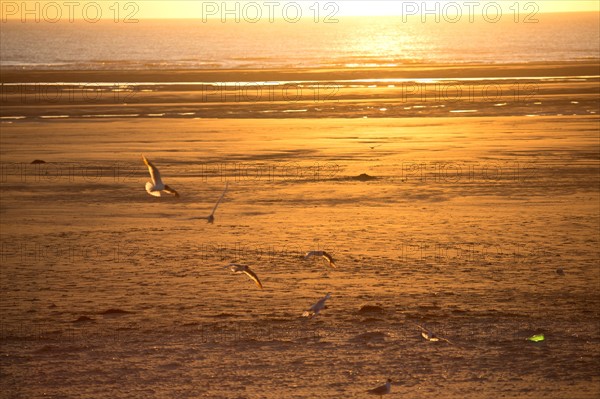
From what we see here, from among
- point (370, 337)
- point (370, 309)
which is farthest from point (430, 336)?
point (370, 309)

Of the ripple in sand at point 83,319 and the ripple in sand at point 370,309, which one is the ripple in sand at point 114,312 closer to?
the ripple in sand at point 83,319

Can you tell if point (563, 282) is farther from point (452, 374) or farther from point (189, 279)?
point (189, 279)

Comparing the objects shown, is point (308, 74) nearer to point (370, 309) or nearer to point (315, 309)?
point (370, 309)

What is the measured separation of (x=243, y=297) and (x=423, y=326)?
7.53 ft

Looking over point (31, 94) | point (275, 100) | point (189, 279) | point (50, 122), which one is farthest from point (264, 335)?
point (31, 94)

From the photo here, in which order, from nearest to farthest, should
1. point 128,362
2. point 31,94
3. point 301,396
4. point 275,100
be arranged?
point 301,396, point 128,362, point 275,100, point 31,94

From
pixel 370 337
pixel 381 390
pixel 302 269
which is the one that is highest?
pixel 302 269

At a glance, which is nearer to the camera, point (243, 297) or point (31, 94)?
point (243, 297)

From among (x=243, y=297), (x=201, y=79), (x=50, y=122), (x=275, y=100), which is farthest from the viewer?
(x=201, y=79)

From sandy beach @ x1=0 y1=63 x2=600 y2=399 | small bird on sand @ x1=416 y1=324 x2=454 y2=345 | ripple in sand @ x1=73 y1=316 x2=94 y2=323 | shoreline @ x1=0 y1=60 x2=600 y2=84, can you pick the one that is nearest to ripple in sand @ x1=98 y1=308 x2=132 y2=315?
sandy beach @ x1=0 y1=63 x2=600 y2=399

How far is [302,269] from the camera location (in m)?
13.1

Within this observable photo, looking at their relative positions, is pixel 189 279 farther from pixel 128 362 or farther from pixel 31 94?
pixel 31 94

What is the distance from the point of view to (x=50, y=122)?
34.6 m

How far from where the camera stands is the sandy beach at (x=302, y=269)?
9461 mm
